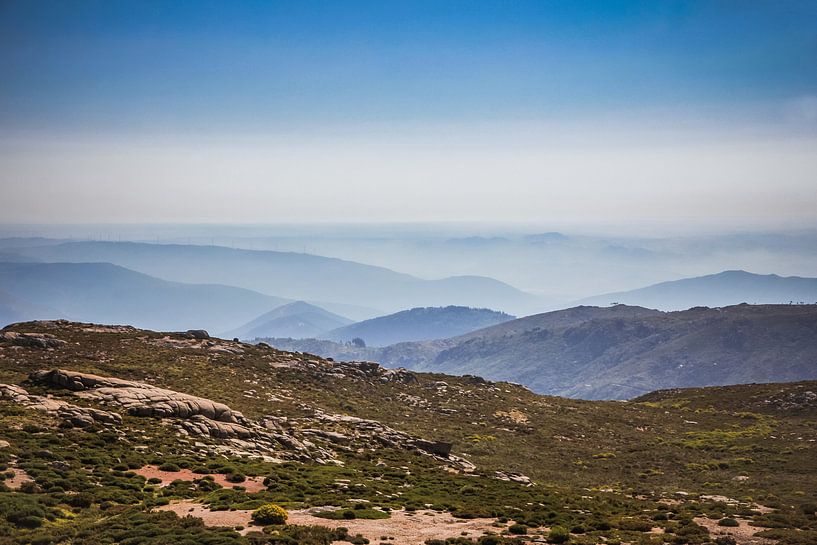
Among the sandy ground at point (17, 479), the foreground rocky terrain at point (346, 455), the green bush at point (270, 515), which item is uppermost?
the green bush at point (270, 515)

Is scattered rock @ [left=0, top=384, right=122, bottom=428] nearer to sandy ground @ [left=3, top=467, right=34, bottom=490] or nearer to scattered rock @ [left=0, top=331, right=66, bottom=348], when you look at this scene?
sandy ground @ [left=3, top=467, right=34, bottom=490]

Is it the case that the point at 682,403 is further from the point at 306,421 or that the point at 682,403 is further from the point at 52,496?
the point at 52,496

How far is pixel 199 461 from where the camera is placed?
4812cm

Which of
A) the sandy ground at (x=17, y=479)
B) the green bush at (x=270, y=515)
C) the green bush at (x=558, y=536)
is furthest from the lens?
the sandy ground at (x=17, y=479)

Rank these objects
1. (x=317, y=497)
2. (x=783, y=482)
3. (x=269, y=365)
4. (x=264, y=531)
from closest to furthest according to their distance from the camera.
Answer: (x=264, y=531) < (x=317, y=497) < (x=783, y=482) < (x=269, y=365)

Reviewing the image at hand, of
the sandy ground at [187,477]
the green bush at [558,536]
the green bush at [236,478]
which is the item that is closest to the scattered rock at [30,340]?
the sandy ground at [187,477]

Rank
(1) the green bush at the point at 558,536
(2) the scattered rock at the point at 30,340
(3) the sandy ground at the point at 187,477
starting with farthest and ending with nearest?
(2) the scattered rock at the point at 30,340, (3) the sandy ground at the point at 187,477, (1) the green bush at the point at 558,536

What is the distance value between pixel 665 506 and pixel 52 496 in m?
42.6

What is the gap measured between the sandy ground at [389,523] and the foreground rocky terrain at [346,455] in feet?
0.74

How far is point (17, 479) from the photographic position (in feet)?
126

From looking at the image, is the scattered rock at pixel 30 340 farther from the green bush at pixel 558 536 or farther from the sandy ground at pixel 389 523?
the green bush at pixel 558 536

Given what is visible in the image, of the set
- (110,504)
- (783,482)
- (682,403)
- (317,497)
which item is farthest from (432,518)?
(682,403)

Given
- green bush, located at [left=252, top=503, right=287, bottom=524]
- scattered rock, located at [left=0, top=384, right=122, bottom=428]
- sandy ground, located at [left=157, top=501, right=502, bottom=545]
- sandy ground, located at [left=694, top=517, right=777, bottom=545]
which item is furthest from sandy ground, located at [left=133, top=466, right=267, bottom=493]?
sandy ground, located at [left=694, top=517, right=777, bottom=545]

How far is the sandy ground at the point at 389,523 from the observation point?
34031mm
